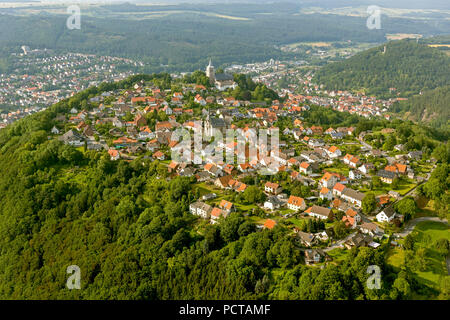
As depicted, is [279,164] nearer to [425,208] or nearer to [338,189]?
[338,189]

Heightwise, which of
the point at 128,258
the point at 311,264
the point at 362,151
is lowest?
the point at 128,258

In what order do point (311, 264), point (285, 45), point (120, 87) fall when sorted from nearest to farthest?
1. point (311, 264)
2. point (120, 87)
3. point (285, 45)

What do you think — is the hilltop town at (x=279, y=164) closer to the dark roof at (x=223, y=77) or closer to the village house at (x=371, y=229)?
the village house at (x=371, y=229)

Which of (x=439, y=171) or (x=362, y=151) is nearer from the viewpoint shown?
(x=439, y=171)

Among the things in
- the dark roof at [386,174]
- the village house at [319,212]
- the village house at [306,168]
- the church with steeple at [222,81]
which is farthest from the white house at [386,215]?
the church with steeple at [222,81]

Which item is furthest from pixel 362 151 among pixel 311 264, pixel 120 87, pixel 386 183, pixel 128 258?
pixel 120 87

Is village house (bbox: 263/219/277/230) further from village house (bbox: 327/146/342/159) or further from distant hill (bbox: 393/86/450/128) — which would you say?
distant hill (bbox: 393/86/450/128)

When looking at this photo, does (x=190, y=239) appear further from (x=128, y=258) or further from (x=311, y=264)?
(x=311, y=264)
